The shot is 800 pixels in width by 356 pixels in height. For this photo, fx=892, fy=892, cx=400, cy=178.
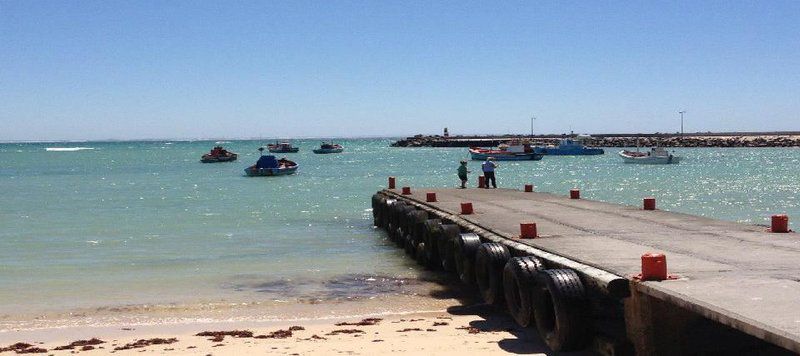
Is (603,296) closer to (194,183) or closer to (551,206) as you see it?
(551,206)

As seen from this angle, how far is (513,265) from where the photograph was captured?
39.5 feet

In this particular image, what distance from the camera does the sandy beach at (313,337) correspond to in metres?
12.0

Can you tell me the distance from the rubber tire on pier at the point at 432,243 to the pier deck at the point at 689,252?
27.4 inches

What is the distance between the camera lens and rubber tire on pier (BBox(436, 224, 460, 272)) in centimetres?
1739

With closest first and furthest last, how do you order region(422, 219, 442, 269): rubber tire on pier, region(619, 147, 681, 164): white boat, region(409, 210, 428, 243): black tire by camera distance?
region(422, 219, 442, 269): rubber tire on pier
region(409, 210, 428, 243): black tire
region(619, 147, 681, 164): white boat

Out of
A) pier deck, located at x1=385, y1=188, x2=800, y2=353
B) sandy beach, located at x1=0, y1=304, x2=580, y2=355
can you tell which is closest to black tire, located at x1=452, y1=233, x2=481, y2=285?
pier deck, located at x1=385, y1=188, x2=800, y2=353

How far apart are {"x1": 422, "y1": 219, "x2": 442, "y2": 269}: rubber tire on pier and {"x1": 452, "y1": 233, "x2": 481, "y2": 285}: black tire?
2.82m

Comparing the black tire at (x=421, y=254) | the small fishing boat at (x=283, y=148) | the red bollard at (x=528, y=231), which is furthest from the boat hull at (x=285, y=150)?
the red bollard at (x=528, y=231)

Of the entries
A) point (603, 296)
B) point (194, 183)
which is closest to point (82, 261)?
point (603, 296)

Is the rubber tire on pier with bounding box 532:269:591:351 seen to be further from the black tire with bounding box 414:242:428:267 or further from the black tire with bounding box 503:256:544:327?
the black tire with bounding box 414:242:428:267

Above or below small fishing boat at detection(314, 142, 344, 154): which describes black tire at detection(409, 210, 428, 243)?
above

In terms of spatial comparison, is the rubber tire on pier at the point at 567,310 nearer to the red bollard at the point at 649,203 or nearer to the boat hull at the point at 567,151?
the red bollard at the point at 649,203

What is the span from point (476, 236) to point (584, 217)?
11.2ft

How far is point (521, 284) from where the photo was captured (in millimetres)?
11680
